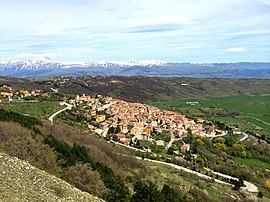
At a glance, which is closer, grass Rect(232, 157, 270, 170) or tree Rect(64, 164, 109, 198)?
tree Rect(64, 164, 109, 198)

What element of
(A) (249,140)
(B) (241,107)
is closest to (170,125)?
(A) (249,140)

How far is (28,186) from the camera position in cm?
1770

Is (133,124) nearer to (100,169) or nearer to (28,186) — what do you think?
(100,169)

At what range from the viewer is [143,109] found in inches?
4712

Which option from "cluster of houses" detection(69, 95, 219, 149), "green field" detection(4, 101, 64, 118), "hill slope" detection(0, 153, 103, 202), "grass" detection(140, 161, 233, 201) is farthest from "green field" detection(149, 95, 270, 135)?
"hill slope" detection(0, 153, 103, 202)

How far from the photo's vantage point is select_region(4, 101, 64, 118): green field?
75500 mm

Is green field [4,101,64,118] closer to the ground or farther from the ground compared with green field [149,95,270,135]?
farther from the ground

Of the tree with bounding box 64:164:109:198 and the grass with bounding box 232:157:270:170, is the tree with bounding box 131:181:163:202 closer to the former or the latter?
the tree with bounding box 64:164:109:198

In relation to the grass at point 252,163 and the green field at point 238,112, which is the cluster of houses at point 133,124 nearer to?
the grass at point 252,163

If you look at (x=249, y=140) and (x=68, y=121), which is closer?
(x=68, y=121)

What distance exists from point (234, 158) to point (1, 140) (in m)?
62.5

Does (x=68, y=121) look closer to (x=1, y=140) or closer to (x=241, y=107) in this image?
(x=1, y=140)

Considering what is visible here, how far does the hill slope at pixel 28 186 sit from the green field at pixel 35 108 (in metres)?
56.3

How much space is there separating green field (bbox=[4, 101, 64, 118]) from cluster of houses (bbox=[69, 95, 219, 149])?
10144 millimetres
